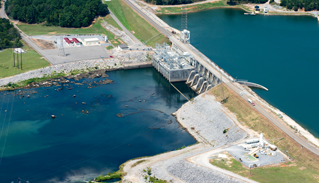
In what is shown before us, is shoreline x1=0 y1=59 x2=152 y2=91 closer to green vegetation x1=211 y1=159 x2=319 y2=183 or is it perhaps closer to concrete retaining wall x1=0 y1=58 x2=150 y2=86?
concrete retaining wall x1=0 y1=58 x2=150 y2=86

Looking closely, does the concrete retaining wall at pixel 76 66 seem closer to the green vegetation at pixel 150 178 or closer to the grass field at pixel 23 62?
the grass field at pixel 23 62

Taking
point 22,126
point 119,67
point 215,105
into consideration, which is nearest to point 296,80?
point 215,105

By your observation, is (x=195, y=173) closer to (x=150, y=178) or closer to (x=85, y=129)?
(x=150, y=178)

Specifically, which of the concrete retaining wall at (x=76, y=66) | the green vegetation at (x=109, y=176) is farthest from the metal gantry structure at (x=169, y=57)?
the green vegetation at (x=109, y=176)

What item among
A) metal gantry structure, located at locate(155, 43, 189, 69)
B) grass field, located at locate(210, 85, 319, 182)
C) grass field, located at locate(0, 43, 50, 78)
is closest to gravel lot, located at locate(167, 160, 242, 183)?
grass field, located at locate(210, 85, 319, 182)

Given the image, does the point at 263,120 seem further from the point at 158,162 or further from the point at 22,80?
the point at 22,80
